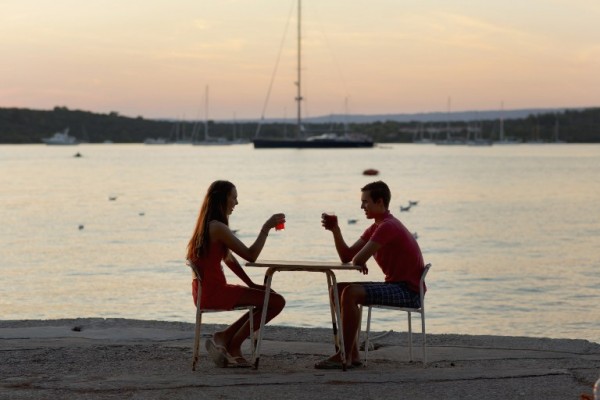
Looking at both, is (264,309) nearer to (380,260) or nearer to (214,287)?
(214,287)

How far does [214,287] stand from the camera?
7.06 m

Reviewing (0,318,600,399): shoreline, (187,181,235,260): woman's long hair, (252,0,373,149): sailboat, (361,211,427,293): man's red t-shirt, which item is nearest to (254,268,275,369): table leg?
(0,318,600,399): shoreline

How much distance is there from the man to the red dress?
2.27 feet

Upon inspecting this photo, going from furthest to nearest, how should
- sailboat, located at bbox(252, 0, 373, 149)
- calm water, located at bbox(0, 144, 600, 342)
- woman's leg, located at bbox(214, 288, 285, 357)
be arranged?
sailboat, located at bbox(252, 0, 373, 149) < calm water, located at bbox(0, 144, 600, 342) < woman's leg, located at bbox(214, 288, 285, 357)

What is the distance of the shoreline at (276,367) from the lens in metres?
6.30

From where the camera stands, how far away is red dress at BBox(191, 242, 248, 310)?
23.1 ft

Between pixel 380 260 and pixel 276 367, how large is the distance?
99 centimetres

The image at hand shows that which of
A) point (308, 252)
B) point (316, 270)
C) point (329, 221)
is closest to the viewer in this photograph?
point (316, 270)

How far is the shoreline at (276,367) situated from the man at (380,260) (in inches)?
10.6

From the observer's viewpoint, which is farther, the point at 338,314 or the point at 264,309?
the point at 264,309

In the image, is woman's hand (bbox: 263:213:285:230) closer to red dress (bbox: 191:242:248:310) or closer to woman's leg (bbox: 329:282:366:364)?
red dress (bbox: 191:242:248:310)

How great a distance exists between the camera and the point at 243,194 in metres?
59.3

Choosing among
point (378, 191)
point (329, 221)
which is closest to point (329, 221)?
point (329, 221)

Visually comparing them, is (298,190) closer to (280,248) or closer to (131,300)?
(280,248)
